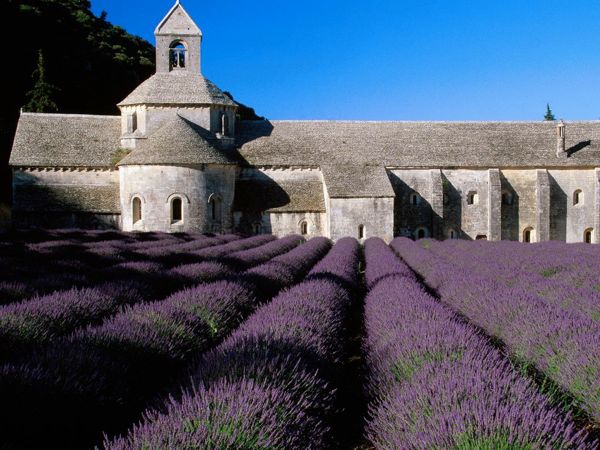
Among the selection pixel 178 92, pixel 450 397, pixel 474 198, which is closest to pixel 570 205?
pixel 474 198

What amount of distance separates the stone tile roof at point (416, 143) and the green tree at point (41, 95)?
18.1 metres

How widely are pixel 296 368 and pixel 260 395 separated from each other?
791mm

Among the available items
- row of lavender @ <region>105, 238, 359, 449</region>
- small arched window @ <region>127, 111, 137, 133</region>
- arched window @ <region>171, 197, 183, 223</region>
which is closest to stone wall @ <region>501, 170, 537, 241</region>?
arched window @ <region>171, 197, 183, 223</region>

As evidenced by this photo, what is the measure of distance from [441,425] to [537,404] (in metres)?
0.80

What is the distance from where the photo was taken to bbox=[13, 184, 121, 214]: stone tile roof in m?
32.9

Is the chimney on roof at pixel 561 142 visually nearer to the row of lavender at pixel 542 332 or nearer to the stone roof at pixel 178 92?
the stone roof at pixel 178 92

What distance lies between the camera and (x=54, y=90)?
5034cm

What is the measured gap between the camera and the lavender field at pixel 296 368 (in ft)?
11.4

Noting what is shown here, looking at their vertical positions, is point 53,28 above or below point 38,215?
above

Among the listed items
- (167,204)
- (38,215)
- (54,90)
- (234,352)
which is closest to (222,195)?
(167,204)

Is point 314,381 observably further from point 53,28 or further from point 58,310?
point 53,28

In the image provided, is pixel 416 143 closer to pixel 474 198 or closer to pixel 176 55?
pixel 474 198

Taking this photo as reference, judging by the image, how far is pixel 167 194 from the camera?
31.8 meters

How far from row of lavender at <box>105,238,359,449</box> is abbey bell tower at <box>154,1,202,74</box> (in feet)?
110
